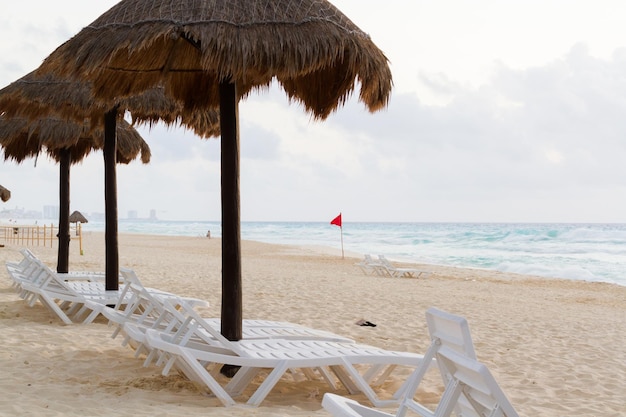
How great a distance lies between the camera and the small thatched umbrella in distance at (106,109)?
745cm

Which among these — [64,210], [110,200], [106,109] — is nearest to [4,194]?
[64,210]

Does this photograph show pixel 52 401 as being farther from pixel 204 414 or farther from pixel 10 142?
pixel 10 142

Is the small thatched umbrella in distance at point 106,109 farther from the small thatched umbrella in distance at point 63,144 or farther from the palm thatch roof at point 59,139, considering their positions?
the small thatched umbrella in distance at point 63,144

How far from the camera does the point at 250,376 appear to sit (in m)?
4.43

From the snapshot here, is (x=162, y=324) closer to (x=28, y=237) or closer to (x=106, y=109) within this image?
(x=106, y=109)

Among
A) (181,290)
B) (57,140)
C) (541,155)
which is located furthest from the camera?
(541,155)

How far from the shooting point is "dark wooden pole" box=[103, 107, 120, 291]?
332 inches

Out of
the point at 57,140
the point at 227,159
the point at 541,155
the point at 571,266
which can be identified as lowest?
the point at 571,266

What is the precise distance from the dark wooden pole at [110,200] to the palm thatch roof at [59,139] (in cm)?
62

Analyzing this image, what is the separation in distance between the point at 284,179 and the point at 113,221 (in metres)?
62.3

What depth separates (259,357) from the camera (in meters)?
4.21

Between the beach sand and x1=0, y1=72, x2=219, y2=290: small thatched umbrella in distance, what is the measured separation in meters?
1.61

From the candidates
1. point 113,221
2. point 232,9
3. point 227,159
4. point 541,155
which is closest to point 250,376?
point 227,159

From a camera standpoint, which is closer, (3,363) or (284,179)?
(3,363)
